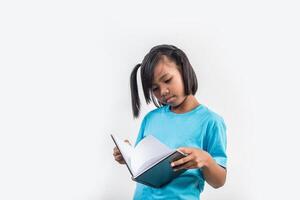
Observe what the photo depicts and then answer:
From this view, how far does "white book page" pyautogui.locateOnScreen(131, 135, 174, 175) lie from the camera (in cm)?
81

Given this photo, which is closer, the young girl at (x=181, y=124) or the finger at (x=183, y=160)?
the finger at (x=183, y=160)

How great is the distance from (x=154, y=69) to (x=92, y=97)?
0.39 metres

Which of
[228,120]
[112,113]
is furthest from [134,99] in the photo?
[228,120]

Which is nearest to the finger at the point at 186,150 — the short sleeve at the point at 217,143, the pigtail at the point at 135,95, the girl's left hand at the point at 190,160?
the girl's left hand at the point at 190,160

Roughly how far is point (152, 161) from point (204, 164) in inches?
4.3

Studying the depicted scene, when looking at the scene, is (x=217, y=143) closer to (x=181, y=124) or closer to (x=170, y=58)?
(x=181, y=124)

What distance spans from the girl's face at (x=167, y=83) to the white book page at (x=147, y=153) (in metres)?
0.13

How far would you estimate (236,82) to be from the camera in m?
1.22

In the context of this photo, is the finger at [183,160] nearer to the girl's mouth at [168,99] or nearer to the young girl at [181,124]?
the young girl at [181,124]

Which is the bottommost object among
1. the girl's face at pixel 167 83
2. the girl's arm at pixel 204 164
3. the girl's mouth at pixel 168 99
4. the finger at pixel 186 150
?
the girl's arm at pixel 204 164

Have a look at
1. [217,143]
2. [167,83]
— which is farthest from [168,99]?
[217,143]

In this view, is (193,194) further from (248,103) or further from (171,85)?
(248,103)

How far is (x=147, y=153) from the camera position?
86cm

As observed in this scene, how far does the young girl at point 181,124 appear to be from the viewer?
0.92 meters
